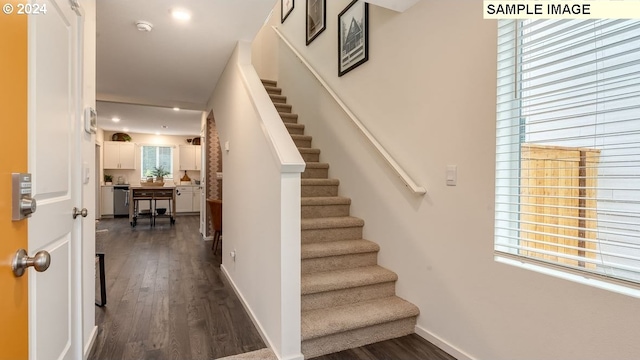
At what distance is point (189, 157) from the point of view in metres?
9.89

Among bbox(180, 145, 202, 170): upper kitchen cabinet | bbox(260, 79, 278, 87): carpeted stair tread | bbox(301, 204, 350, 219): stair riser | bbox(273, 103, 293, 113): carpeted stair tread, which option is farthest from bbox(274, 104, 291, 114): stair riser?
bbox(180, 145, 202, 170): upper kitchen cabinet

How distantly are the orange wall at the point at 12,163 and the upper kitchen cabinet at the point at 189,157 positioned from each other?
30.3ft

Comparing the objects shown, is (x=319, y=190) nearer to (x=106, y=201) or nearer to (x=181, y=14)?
(x=181, y=14)

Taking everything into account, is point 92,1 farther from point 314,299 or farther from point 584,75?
point 584,75

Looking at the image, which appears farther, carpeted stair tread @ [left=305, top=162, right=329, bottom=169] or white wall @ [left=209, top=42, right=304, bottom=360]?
carpeted stair tread @ [left=305, top=162, right=329, bottom=169]

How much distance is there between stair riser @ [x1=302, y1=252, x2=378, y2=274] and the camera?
2.40 meters

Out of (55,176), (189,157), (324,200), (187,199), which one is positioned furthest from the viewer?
(189,157)

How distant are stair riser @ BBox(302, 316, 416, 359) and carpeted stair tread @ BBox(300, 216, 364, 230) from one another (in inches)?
34.7

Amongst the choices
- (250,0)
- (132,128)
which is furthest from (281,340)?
(132,128)

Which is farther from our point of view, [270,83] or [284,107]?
[270,83]

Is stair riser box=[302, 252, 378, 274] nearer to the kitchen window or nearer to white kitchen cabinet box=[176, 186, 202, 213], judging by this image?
white kitchen cabinet box=[176, 186, 202, 213]

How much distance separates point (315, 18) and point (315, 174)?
6.63ft

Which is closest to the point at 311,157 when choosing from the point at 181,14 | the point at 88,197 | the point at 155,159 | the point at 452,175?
the point at 181,14

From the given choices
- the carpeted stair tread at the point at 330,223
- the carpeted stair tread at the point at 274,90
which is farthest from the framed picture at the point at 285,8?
the carpeted stair tread at the point at 330,223
